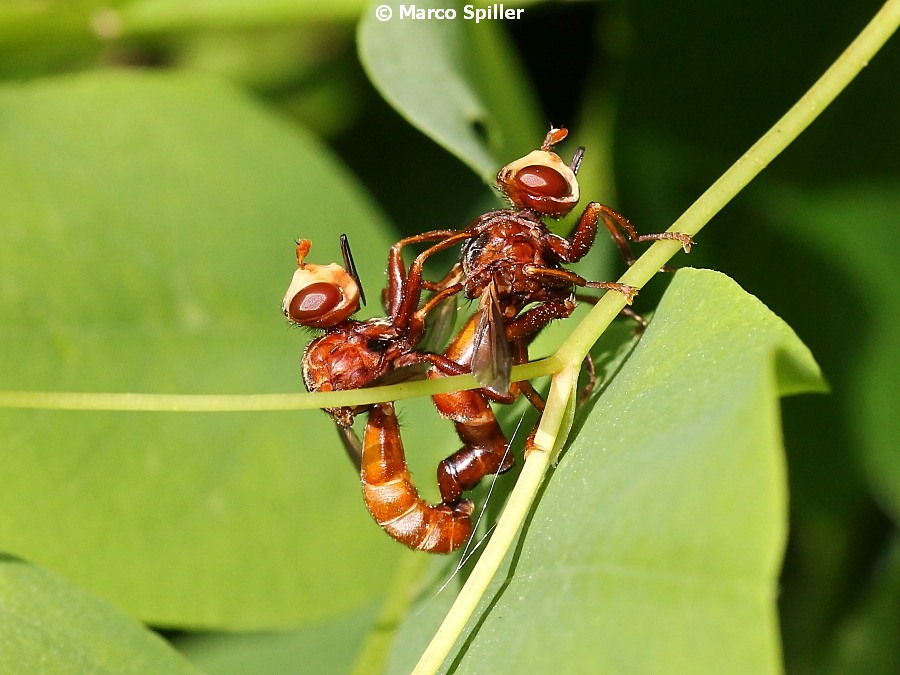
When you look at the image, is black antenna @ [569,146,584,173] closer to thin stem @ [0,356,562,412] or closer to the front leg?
the front leg

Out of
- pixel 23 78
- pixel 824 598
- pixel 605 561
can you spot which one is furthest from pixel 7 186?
pixel 824 598

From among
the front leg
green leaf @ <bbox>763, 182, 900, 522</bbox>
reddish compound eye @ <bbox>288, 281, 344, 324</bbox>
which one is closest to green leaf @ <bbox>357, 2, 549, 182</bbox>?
the front leg

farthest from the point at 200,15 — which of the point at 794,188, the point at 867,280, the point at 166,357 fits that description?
the point at 867,280

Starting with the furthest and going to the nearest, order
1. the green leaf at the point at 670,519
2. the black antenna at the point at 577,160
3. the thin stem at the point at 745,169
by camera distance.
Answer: the black antenna at the point at 577,160 < the thin stem at the point at 745,169 < the green leaf at the point at 670,519

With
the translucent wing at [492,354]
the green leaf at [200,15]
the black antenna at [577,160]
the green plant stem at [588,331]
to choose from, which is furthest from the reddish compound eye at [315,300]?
the green leaf at [200,15]

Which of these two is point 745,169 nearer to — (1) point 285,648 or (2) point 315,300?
(2) point 315,300

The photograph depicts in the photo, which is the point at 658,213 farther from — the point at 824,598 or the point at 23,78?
the point at 23,78

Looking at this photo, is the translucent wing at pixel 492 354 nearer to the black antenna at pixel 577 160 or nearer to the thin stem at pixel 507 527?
the thin stem at pixel 507 527
